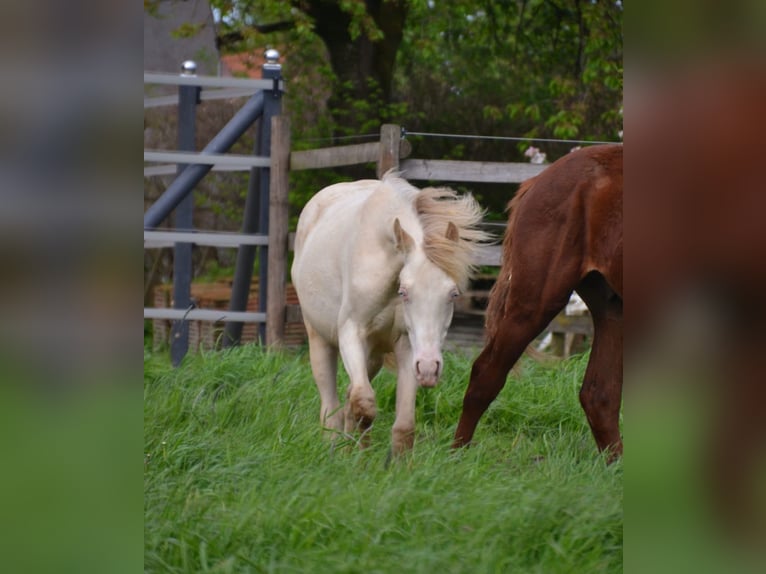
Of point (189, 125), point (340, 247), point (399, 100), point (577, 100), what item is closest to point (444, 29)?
point (399, 100)

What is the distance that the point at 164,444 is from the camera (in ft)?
11.9

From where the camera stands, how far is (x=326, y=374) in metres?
4.94

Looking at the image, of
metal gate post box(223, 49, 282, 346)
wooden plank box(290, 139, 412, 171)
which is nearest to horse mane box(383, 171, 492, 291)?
wooden plank box(290, 139, 412, 171)

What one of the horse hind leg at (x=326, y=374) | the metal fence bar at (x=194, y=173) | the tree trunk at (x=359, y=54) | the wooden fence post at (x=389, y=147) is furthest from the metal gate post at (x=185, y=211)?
the tree trunk at (x=359, y=54)

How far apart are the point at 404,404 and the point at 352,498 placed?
59.9 inches

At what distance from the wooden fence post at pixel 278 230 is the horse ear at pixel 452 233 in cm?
386

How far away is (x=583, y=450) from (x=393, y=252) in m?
1.31

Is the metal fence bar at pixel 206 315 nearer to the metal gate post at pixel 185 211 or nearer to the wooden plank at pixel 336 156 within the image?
the metal gate post at pixel 185 211

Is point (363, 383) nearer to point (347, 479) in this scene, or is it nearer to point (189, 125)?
point (347, 479)

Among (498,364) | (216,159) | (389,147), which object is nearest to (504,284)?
(498,364)

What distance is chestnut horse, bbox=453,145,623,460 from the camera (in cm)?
439

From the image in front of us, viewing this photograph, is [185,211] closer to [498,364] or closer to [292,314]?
[292,314]
